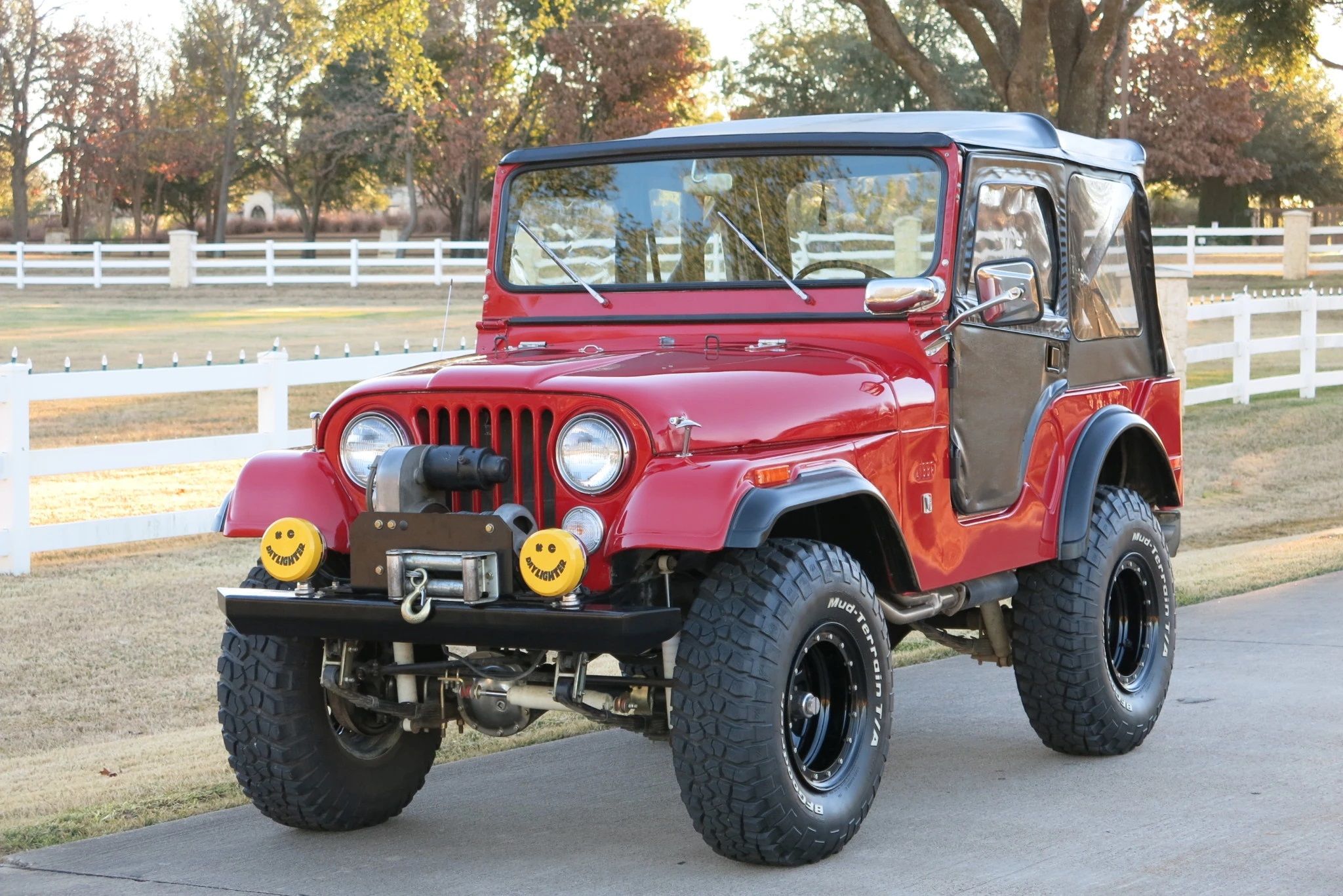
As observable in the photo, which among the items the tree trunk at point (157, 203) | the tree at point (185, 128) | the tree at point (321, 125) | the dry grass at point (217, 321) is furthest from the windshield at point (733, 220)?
the tree trunk at point (157, 203)

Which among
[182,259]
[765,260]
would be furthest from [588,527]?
[182,259]

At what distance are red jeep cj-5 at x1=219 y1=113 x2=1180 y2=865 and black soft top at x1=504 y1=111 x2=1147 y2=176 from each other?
0.02 meters

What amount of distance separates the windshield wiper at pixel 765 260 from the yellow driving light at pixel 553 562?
1435 millimetres

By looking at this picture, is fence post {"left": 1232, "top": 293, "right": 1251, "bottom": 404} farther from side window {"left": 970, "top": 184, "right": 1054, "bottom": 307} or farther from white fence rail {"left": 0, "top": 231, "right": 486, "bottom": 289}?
white fence rail {"left": 0, "top": 231, "right": 486, "bottom": 289}

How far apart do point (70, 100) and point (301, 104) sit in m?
7.10

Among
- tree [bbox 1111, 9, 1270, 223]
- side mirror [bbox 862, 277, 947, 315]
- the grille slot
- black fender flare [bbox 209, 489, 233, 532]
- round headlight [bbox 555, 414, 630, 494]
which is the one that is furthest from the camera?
tree [bbox 1111, 9, 1270, 223]

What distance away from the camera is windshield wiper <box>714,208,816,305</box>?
18.1 feet

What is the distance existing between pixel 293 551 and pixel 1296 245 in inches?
1298

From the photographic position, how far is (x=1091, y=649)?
5.87 m

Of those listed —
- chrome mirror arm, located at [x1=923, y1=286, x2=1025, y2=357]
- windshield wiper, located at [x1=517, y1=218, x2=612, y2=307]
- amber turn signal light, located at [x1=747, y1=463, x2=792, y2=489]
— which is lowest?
amber turn signal light, located at [x1=747, y1=463, x2=792, y2=489]

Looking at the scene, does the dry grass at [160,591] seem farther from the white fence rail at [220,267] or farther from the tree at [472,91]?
the tree at [472,91]

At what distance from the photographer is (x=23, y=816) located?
5.48 metres

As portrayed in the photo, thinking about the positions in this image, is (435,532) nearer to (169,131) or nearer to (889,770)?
(889,770)

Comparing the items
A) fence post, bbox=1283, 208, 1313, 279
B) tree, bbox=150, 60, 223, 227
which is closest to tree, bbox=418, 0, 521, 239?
tree, bbox=150, 60, 223, 227
